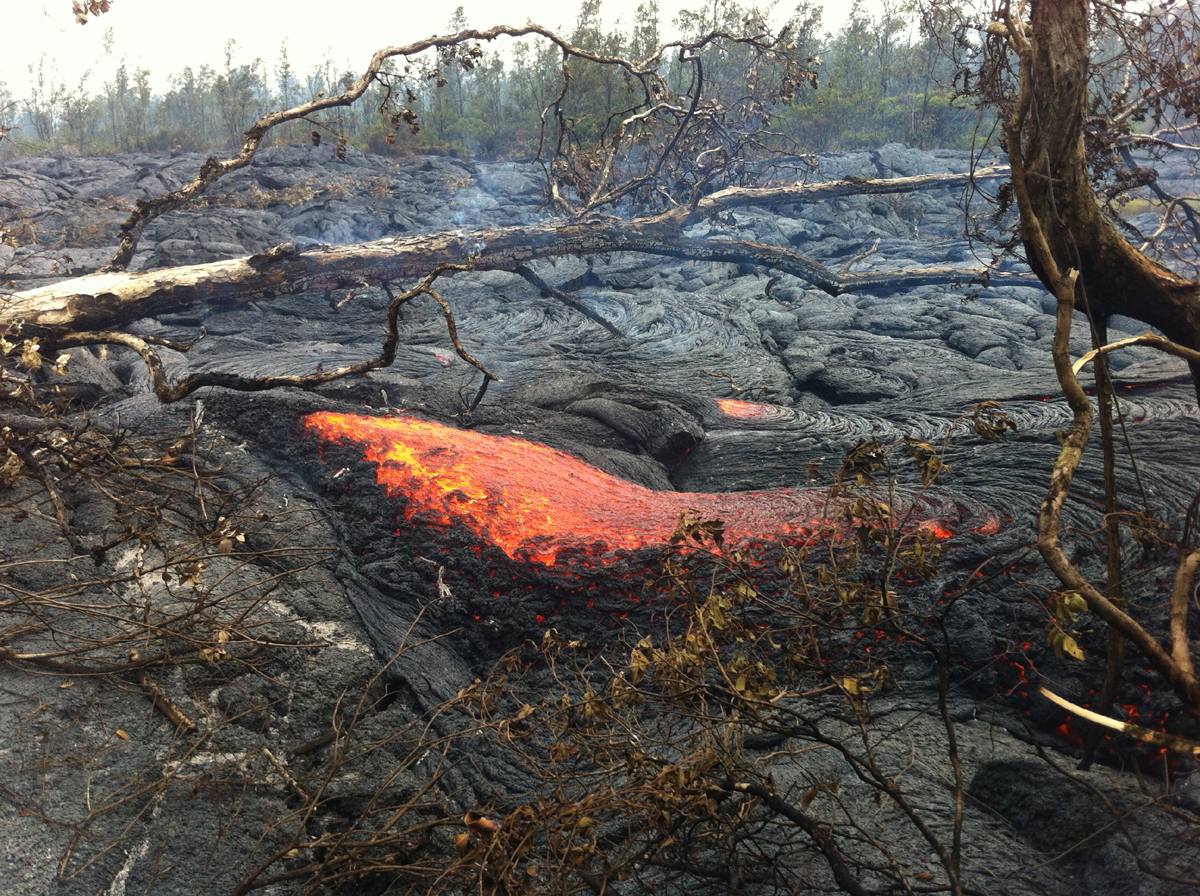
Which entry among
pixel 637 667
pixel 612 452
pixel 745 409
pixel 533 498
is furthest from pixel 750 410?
pixel 637 667

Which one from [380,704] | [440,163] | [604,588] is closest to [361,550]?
[380,704]

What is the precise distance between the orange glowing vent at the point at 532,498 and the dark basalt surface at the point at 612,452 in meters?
0.16

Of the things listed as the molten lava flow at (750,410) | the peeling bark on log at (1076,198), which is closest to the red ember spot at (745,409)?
the molten lava flow at (750,410)

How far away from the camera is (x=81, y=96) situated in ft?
87.1

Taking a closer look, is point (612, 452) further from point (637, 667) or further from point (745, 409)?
point (637, 667)

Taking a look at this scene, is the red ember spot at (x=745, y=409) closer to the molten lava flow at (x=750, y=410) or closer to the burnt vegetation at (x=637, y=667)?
the molten lava flow at (x=750, y=410)

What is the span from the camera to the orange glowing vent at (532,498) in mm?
4230

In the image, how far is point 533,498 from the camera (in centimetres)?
468

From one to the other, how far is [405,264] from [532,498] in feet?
17.3

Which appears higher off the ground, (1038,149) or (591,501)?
(1038,149)

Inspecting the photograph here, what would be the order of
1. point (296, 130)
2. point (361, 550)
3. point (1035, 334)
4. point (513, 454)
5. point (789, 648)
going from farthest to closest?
point (296, 130)
point (1035, 334)
point (513, 454)
point (361, 550)
point (789, 648)

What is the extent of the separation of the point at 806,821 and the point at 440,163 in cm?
2020

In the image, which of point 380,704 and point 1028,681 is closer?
point 1028,681

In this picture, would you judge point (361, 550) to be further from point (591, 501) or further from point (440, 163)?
point (440, 163)
